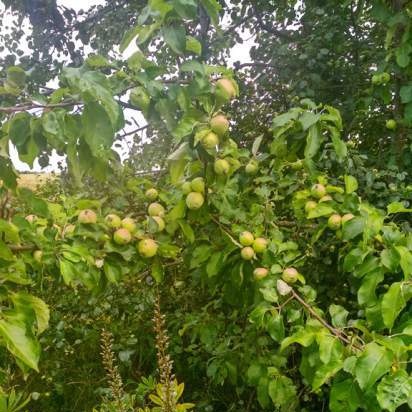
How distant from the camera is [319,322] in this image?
5.07 feet

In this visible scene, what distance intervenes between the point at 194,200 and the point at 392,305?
65 centimetres

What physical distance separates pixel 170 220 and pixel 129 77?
527 millimetres

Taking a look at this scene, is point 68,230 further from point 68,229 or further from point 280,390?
point 280,390

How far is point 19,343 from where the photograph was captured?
1267 mm

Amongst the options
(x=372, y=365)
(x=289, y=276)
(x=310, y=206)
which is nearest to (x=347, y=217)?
(x=310, y=206)

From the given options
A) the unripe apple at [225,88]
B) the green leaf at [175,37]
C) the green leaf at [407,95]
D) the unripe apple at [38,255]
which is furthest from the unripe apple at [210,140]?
the green leaf at [407,95]

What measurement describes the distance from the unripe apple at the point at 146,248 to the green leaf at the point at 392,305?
0.71 meters

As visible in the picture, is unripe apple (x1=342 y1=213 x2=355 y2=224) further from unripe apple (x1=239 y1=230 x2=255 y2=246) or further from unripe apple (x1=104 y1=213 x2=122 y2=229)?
unripe apple (x1=104 y1=213 x2=122 y2=229)

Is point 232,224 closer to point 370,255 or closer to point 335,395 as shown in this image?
point 370,255

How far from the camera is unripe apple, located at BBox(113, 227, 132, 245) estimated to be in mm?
1660

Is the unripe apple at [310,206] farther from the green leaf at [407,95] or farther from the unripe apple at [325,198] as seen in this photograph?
the green leaf at [407,95]

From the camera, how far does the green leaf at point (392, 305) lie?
145cm

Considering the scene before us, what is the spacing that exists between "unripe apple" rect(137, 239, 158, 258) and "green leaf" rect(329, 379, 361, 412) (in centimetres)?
69

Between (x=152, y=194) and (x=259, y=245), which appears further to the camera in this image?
(x=152, y=194)
